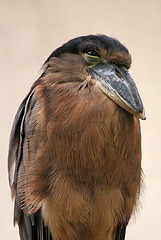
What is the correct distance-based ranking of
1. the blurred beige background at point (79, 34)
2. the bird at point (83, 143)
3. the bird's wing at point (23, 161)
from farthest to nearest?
the blurred beige background at point (79, 34) < the bird's wing at point (23, 161) < the bird at point (83, 143)

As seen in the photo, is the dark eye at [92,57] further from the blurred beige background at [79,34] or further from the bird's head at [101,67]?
the blurred beige background at [79,34]

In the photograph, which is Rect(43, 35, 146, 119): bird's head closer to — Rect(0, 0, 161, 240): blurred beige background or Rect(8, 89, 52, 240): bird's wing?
Rect(8, 89, 52, 240): bird's wing

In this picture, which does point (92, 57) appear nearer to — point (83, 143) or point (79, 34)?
point (83, 143)

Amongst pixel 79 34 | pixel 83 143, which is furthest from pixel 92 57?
pixel 79 34

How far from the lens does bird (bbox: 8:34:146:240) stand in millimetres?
1037

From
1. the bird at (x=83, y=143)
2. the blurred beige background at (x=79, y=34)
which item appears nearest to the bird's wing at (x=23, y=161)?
the bird at (x=83, y=143)

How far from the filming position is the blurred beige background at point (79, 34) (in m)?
1.93

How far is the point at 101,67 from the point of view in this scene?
1.08m

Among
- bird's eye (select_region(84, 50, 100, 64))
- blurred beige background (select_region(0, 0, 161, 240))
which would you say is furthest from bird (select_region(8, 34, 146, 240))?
blurred beige background (select_region(0, 0, 161, 240))

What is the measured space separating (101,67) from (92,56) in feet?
0.12

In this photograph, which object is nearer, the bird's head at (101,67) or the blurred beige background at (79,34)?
the bird's head at (101,67)

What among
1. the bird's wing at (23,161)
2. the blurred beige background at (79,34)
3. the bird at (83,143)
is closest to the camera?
the bird at (83,143)

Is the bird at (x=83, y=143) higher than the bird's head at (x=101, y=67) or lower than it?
lower

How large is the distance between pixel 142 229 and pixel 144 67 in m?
0.75
